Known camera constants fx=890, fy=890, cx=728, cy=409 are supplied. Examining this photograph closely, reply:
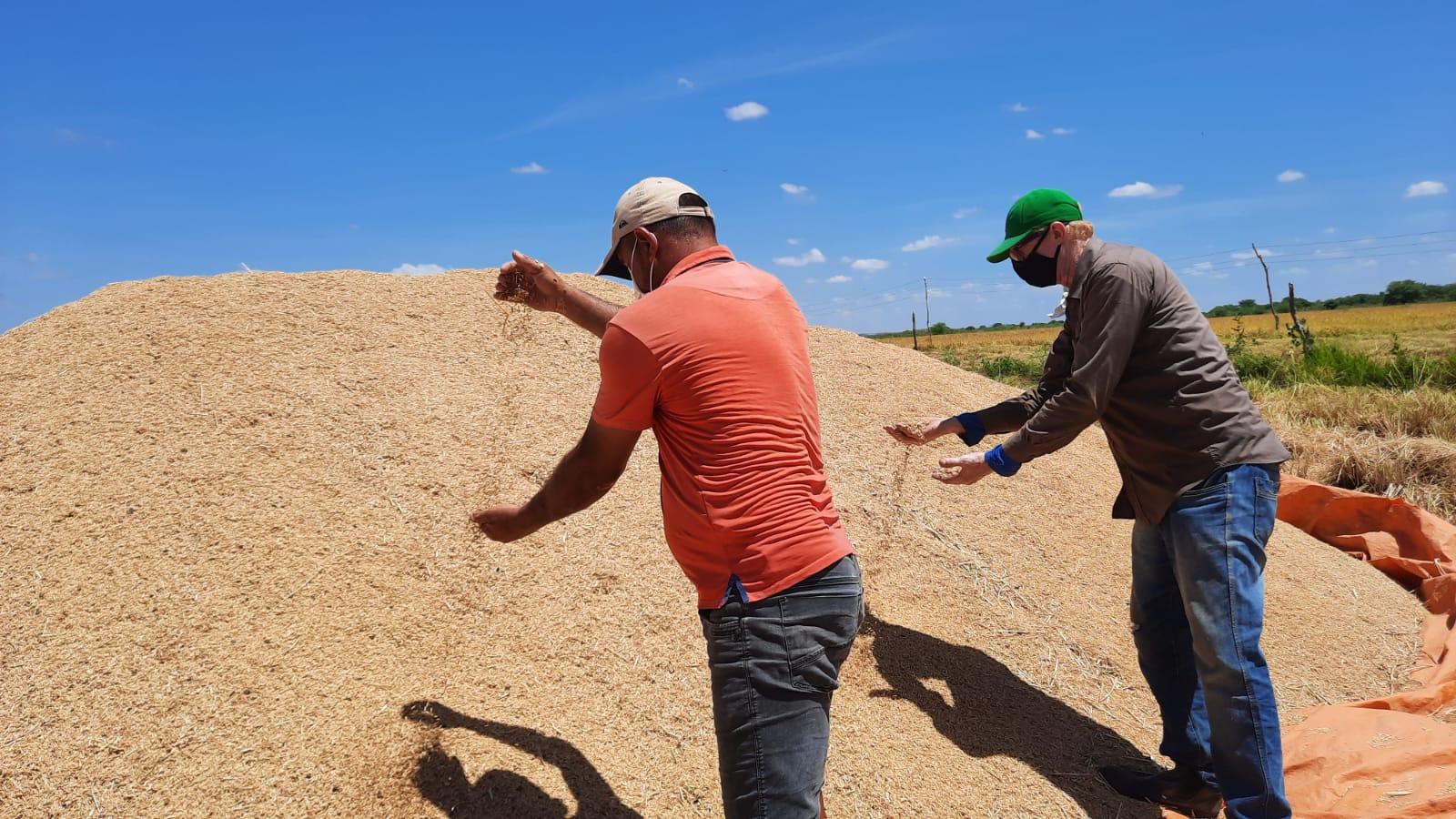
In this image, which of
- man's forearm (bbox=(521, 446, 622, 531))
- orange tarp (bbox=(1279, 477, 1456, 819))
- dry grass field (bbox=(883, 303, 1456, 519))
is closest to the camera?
man's forearm (bbox=(521, 446, 622, 531))

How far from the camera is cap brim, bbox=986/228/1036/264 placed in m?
2.76

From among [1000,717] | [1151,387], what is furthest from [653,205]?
[1000,717]

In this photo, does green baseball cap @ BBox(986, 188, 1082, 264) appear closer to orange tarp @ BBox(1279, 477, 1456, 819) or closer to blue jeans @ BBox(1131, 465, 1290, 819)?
blue jeans @ BBox(1131, 465, 1290, 819)

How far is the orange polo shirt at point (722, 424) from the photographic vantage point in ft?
5.24

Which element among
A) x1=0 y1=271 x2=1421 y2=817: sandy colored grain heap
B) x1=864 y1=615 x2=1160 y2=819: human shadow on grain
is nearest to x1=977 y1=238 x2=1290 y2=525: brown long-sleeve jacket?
x1=864 y1=615 x2=1160 y2=819: human shadow on grain

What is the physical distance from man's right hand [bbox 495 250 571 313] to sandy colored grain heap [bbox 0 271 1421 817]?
103cm

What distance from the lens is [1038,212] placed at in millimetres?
2738

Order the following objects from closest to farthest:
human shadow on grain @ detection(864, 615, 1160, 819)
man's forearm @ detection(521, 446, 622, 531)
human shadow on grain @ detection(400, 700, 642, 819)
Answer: man's forearm @ detection(521, 446, 622, 531)
human shadow on grain @ detection(400, 700, 642, 819)
human shadow on grain @ detection(864, 615, 1160, 819)

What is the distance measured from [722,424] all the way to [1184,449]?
5.20ft

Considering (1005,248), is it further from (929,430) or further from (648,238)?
(648,238)

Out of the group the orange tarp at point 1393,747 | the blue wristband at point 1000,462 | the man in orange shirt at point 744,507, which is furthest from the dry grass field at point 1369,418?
the man in orange shirt at point 744,507

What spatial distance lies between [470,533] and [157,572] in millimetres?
924

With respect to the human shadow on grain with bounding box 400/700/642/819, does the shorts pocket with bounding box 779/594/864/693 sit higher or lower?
higher

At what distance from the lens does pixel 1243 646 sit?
2.44 metres
